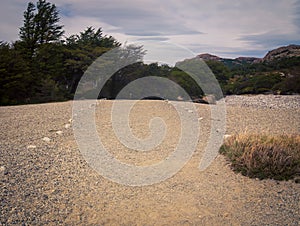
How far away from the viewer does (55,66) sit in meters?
17.7

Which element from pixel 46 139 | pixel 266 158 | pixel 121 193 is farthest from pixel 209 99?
pixel 121 193

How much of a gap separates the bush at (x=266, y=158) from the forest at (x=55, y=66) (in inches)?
→ 443

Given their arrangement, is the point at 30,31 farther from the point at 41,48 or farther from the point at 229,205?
the point at 229,205

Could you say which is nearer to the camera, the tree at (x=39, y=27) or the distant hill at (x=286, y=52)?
the tree at (x=39, y=27)

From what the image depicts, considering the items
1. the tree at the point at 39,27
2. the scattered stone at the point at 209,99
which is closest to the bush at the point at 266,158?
the scattered stone at the point at 209,99

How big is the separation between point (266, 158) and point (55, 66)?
15642 mm

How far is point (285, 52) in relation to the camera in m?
45.3

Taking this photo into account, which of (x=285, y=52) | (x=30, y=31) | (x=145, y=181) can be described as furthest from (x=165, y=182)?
(x=285, y=52)

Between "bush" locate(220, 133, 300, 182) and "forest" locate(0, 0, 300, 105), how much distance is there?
36.9ft

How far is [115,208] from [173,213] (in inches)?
25.0

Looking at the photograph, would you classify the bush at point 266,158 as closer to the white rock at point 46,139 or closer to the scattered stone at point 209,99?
the white rock at point 46,139

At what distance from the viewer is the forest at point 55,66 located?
14.2 m

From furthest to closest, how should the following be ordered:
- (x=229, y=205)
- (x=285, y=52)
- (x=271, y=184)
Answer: (x=285, y=52), (x=271, y=184), (x=229, y=205)

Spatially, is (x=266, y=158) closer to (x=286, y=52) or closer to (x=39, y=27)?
(x=39, y=27)
